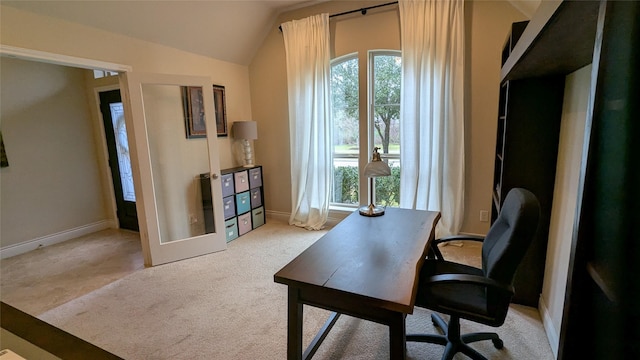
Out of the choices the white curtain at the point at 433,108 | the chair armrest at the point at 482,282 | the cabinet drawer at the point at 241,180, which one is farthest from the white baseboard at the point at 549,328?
the cabinet drawer at the point at 241,180

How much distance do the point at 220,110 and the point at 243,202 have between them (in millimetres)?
1305

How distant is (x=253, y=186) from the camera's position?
167 inches

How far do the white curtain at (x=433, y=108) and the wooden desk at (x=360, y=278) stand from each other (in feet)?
5.04

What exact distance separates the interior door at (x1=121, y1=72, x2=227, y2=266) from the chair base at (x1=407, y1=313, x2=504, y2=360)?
256cm

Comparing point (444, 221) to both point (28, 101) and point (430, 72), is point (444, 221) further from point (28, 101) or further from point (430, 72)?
point (28, 101)

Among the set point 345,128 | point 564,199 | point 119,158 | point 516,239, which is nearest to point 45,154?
point 119,158

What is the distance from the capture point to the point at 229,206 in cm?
384

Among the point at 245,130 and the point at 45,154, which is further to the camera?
the point at 245,130

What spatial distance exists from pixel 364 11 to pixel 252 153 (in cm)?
245

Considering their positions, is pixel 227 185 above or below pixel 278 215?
above

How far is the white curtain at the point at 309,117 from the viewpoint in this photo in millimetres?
3779

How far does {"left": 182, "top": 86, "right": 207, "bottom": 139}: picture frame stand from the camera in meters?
3.43

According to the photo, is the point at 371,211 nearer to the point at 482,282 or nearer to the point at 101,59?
the point at 482,282

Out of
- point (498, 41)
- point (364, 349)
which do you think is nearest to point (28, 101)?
point (364, 349)
